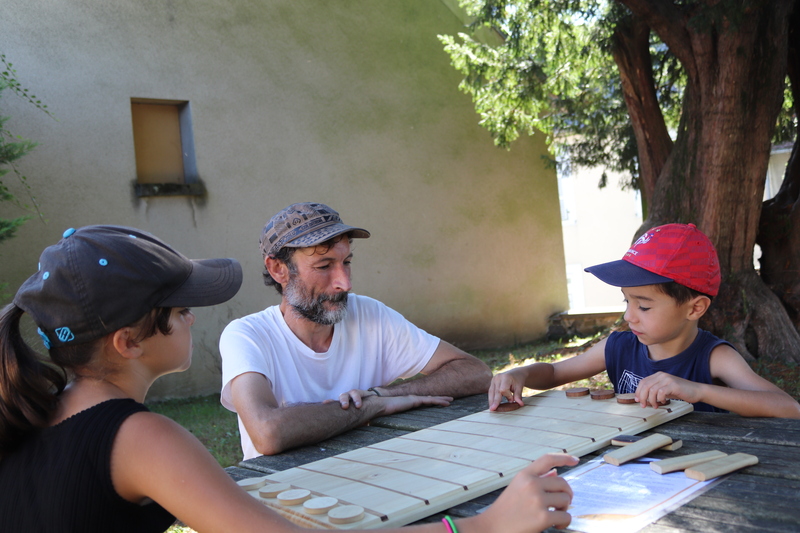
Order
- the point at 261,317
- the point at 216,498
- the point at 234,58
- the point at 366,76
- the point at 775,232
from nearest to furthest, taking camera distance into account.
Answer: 1. the point at 216,498
2. the point at 261,317
3. the point at 775,232
4. the point at 234,58
5. the point at 366,76

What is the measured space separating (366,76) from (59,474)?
8102 mm

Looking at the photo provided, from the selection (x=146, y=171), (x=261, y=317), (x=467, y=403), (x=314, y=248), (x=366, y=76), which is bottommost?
(x=467, y=403)

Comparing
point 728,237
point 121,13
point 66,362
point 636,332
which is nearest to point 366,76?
point 121,13

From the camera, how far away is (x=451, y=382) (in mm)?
2664

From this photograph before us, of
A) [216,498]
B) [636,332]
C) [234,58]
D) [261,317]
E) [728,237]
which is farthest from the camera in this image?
[234,58]

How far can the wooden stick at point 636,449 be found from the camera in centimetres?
149

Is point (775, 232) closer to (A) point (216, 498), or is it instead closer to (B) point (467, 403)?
(B) point (467, 403)

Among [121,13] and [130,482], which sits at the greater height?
[121,13]

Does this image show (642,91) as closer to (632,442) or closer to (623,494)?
(632,442)

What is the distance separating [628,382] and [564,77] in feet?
17.7

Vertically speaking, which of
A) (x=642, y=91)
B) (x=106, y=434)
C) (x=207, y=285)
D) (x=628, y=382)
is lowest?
(x=628, y=382)

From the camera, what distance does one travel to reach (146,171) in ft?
23.9

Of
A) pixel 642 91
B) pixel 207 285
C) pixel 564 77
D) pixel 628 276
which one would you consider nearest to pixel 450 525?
pixel 207 285

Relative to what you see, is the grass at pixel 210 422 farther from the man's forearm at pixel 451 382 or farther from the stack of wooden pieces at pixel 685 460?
the stack of wooden pieces at pixel 685 460
